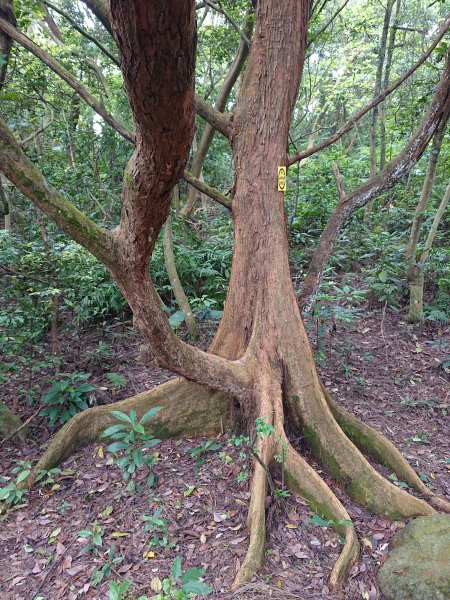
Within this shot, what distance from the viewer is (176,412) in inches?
150

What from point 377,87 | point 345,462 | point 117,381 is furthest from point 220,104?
point 345,462

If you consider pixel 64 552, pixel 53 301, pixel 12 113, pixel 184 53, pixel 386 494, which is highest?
pixel 12 113

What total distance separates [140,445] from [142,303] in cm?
154

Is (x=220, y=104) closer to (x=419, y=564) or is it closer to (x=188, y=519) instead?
(x=188, y=519)

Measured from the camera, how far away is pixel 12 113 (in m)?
5.79

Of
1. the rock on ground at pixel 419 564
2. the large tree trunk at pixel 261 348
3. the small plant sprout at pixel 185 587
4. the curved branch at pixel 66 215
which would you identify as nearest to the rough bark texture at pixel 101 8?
the large tree trunk at pixel 261 348

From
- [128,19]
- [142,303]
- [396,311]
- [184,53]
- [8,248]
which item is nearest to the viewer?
[128,19]

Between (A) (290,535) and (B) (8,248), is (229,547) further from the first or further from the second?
(B) (8,248)

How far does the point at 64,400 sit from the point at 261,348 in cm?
206

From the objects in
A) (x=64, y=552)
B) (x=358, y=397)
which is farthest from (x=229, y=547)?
(x=358, y=397)

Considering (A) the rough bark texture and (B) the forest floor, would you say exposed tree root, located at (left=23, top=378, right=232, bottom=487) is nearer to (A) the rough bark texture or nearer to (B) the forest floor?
(B) the forest floor

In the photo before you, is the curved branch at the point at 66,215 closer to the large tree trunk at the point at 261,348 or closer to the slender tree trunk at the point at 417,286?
the large tree trunk at the point at 261,348

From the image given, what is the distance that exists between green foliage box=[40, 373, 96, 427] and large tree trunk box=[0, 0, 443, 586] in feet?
1.36

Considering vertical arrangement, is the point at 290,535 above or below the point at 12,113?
below
